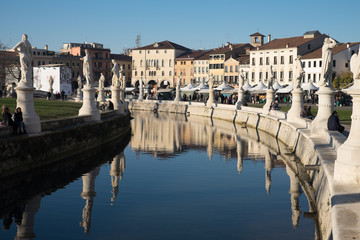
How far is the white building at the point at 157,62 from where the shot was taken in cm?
12631

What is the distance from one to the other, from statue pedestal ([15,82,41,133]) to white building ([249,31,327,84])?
71.9 m

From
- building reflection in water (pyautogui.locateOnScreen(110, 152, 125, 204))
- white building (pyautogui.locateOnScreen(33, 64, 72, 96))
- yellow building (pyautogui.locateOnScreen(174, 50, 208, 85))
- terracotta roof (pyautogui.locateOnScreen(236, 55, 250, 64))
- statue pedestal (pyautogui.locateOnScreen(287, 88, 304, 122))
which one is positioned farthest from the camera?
yellow building (pyautogui.locateOnScreen(174, 50, 208, 85))

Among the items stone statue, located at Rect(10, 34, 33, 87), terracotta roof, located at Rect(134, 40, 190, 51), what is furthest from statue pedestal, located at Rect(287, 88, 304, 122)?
terracotta roof, located at Rect(134, 40, 190, 51)

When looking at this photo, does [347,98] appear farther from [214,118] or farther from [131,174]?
[131,174]

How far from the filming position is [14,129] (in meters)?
20.5

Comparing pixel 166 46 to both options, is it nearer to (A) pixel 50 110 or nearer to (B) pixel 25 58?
(A) pixel 50 110

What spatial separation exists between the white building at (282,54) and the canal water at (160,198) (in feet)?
206

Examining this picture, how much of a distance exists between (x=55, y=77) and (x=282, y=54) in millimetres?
38732

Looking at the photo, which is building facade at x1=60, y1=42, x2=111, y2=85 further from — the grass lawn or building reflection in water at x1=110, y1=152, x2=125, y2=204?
building reflection in water at x1=110, y1=152, x2=125, y2=204

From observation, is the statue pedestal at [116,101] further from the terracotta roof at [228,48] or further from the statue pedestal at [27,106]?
the terracotta roof at [228,48]

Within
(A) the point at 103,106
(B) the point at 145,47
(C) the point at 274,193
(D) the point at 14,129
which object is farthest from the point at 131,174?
→ (B) the point at 145,47

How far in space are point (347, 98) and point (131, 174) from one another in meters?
44.1

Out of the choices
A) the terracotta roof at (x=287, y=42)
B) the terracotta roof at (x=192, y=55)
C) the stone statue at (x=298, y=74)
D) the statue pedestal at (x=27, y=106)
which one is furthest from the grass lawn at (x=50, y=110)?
the terracotta roof at (x=192, y=55)

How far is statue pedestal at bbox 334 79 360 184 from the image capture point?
464 inches
